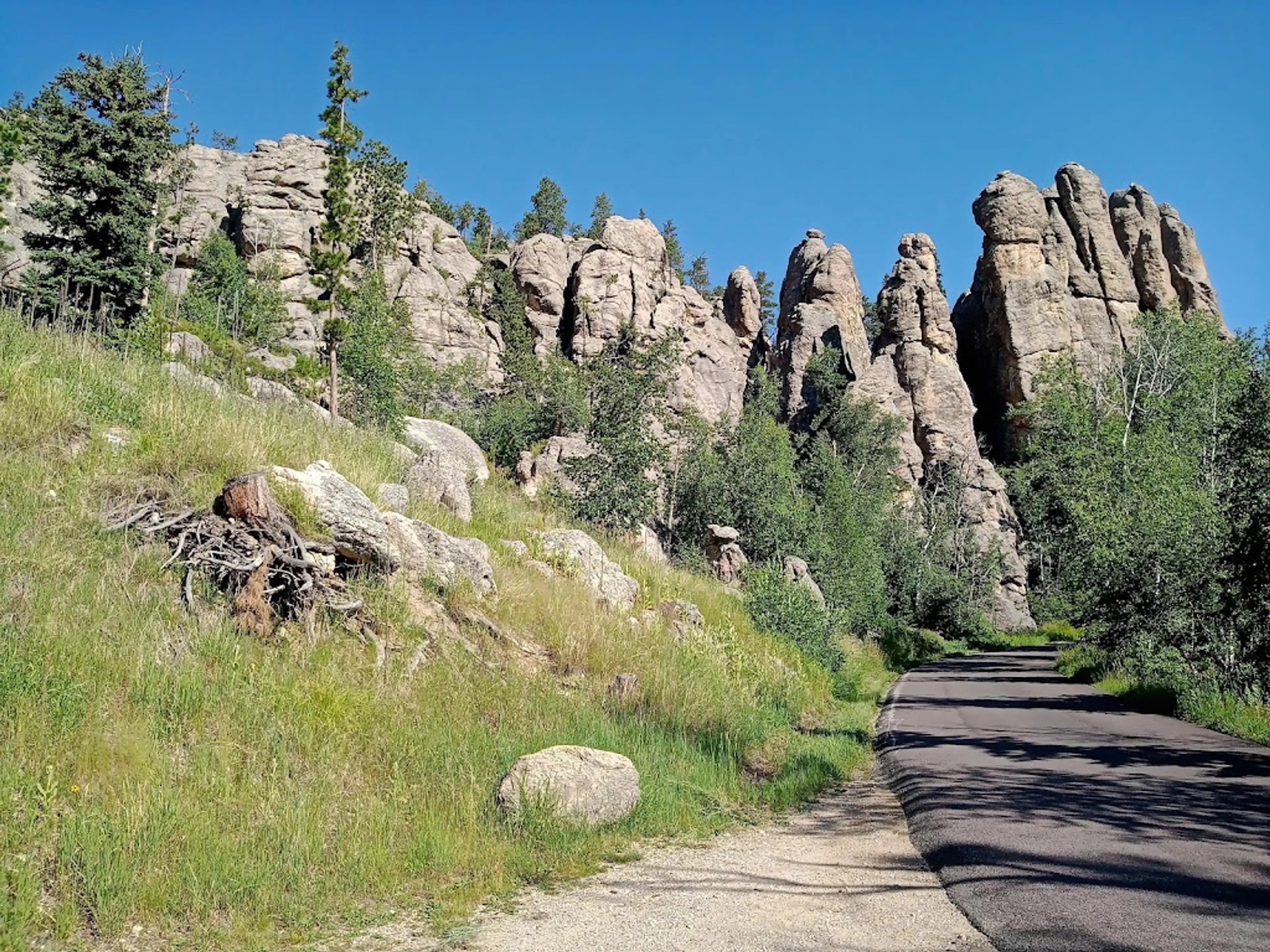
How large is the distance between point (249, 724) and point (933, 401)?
73612 mm

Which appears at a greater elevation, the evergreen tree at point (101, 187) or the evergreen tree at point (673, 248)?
A: the evergreen tree at point (673, 248)

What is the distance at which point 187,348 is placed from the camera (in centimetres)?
2083

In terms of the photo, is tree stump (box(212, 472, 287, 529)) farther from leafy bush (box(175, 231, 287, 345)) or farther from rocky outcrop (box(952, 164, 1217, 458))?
rocky outcrop (box(952, 164, 1217, 458))

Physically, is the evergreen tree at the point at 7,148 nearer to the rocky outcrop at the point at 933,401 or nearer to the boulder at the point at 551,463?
the boulder at the point at 551,463

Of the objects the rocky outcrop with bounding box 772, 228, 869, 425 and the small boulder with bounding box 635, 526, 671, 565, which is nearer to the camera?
the small boulder with bounding box 635, 526, 671, 565

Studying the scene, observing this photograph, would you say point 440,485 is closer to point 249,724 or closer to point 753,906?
point 249,724

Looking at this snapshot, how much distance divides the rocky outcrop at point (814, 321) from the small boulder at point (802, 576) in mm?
44666

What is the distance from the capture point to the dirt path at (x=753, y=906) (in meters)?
4.80

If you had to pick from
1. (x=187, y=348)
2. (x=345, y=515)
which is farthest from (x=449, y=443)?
(x=345, y=515)

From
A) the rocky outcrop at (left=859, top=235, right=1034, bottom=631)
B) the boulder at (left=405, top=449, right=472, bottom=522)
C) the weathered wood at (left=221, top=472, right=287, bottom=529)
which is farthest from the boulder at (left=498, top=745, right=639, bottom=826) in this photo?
the rocky outcrop at (left=859, top=235, right=1034, bottom=631)

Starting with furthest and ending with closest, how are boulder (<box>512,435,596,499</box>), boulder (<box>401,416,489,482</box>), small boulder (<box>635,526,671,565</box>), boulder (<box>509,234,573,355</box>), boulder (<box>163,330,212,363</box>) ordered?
boulder (<box>509,234,573,355</box>)
boulder (<box>512,435,596,499</box>)
small boulder (<box>635,526,671,565</box>)
boulder (<box>401,416,489,482</box>)
boulder (<box>163,330,212,363</box>)

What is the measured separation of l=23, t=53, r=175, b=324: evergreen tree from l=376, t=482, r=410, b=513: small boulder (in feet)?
95.8

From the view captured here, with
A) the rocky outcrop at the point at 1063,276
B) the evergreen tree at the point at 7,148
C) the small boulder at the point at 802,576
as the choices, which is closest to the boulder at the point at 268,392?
the small boulder at the point at 802,576

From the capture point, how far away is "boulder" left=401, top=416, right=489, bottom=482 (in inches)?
693
